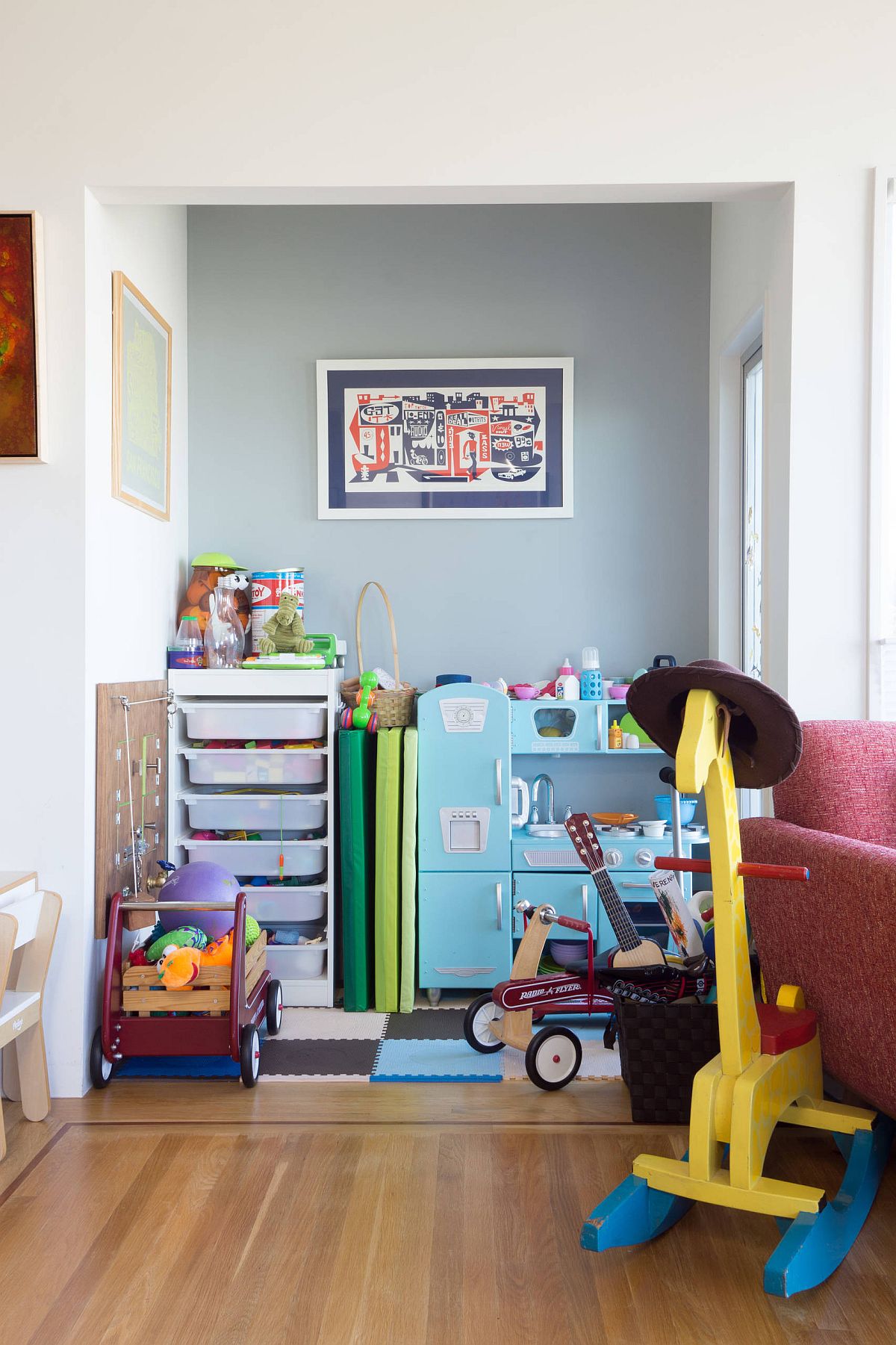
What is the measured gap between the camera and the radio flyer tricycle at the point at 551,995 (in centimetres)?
255

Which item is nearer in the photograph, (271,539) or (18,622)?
(18,622)

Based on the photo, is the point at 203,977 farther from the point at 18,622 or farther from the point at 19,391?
the point at 19,391

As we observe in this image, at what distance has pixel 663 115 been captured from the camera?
2617 millimetres

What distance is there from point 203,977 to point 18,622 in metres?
1.05

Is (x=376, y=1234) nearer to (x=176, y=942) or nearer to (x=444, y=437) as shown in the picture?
(x=176, y=942)

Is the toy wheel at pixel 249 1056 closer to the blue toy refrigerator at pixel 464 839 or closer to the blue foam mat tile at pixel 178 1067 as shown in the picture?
the blue foam mat tile at pixel 178 1067

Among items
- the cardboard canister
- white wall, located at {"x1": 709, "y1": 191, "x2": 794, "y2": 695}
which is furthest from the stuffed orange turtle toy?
white wall, located at {"x1": 709, "y1": 191, "x2": 794, "y2": 695}

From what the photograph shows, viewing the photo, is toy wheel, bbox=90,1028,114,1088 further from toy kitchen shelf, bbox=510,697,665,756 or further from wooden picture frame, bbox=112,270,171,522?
toy kitchen shelf, bbox=510,697,665,756

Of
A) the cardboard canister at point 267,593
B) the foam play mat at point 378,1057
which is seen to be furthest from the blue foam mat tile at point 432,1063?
the cardboard canister at point 267,593

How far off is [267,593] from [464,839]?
111 centimetres

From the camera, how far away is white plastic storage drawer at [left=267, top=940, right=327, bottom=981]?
3.37 metres

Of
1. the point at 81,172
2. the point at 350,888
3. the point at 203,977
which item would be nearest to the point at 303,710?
the point at 350,888

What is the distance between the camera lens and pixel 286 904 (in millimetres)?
3387

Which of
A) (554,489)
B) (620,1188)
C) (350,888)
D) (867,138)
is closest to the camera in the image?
(620,1188)
